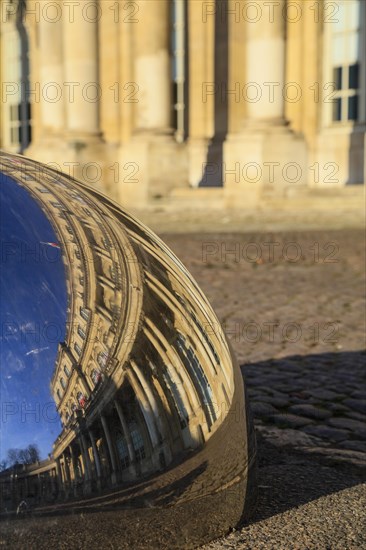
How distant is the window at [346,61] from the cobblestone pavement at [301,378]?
25.0 ft

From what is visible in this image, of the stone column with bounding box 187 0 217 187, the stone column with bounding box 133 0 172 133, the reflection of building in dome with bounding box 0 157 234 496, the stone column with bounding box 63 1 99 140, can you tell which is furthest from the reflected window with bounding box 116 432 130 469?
the stone column with bounding box 63 1 99 140

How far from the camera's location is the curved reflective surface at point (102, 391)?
177cm

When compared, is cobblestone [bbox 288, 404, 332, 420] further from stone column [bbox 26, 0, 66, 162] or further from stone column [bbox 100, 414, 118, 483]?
stone column [bbox 26, 0, 66, 162]

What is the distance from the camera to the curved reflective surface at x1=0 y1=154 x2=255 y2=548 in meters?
1.77

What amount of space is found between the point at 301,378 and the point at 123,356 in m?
2.64

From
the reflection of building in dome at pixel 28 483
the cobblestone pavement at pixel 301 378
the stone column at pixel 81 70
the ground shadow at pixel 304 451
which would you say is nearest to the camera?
the reflection of building in dome at pixel 28 483

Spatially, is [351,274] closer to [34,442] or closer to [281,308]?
[281,308]

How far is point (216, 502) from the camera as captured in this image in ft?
6.84

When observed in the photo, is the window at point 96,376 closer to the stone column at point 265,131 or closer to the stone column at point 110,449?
the stone column at point 110,449

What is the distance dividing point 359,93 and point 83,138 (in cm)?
670

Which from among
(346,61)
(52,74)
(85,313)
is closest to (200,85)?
(346,61)

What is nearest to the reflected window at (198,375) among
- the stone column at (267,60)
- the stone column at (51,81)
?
the stone column at (267,60)

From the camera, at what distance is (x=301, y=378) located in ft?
14.4

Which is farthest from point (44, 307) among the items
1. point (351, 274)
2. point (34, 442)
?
point (351, 274)
